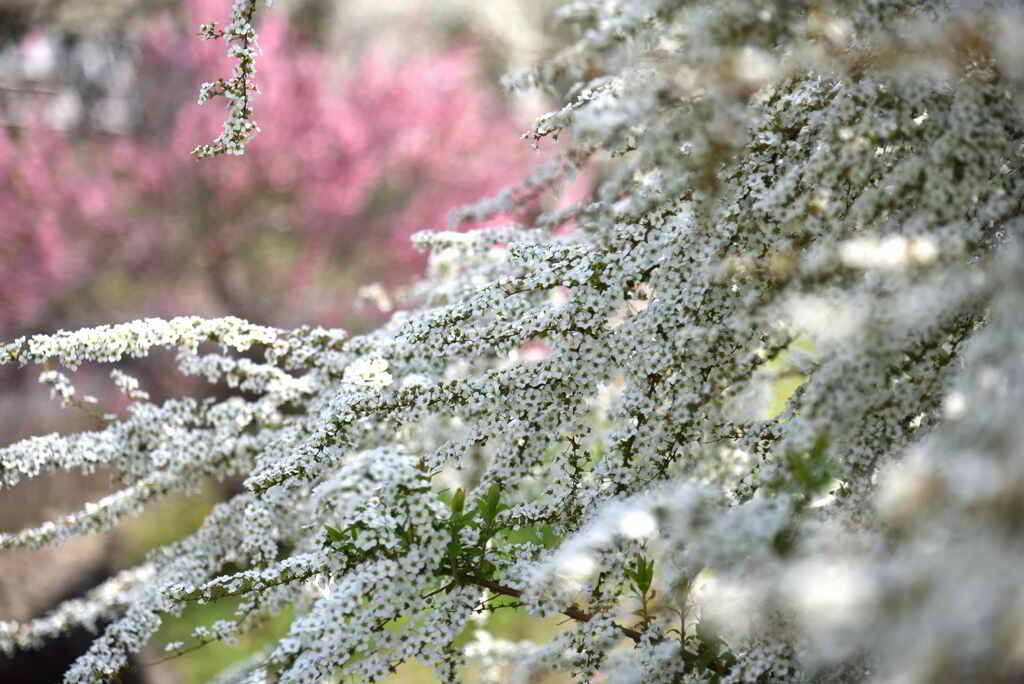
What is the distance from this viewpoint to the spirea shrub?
45.2 inches

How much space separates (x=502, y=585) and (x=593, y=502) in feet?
1.04

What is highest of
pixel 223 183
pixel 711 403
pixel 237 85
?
pixel 223 183

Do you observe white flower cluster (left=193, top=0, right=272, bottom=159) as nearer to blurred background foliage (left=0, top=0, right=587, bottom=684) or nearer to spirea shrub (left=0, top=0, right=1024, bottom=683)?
spirea shrub (left=0, top=0, right=1024, bottom=683)

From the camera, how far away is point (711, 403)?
240cm

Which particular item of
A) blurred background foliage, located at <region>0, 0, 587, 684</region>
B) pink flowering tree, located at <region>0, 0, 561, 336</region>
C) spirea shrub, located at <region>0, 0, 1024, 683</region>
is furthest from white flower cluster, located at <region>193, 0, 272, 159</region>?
pink flowering tree, located at <region>0, 0, 561, 336</region>

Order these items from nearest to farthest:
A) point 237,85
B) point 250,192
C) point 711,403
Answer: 1. point 237,85
2. point 711,403
3. point 250,192

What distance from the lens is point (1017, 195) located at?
1.87m

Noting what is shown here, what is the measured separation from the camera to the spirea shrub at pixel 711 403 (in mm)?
1147

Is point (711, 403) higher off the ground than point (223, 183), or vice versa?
point (223, 183)

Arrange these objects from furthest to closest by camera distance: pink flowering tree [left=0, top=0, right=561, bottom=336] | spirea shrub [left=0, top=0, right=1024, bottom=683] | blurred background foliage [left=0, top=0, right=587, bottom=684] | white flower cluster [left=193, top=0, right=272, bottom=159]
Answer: pink flowering tree [left=0, top=0, right=561, bottom=336], blurred background foliage [left=0, top=0, right=587, bottom=684], white flower cluster [left=193, top=0, right=272, bottom=159], spirea shrub [left=0, top=0, right=1024, bottom=683]

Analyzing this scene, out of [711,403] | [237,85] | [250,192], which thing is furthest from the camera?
[250,192]

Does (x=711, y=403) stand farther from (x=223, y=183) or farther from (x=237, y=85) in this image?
(x=223, y=183)

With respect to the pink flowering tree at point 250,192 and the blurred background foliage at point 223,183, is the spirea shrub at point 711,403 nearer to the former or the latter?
the blurred background foliage at point 223,183

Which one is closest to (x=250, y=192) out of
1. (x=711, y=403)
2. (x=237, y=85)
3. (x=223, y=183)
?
(x=223, y=183)
